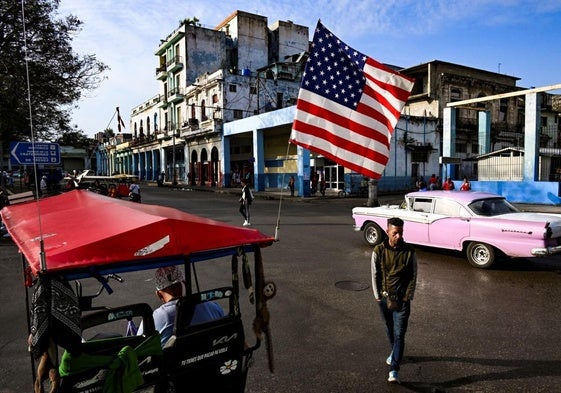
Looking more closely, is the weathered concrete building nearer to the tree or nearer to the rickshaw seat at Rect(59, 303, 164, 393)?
the tree

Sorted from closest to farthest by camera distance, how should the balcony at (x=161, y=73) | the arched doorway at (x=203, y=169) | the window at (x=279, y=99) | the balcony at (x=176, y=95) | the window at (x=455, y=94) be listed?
the window at (x=455, y=94), the window at (x=279, y=99), the arched doorway at (x=203, y=169), the balcony at (x=176, y=95), the balcony at (x=161, y=73)

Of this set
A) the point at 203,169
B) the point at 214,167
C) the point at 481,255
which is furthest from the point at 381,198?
the point at 203,169

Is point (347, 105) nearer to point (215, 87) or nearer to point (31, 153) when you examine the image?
point (31, 153)

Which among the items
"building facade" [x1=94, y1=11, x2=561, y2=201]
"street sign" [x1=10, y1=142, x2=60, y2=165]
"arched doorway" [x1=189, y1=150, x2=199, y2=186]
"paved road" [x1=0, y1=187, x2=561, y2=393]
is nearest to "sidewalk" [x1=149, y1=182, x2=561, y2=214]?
"building facade" [x1=94, y1=11, x2=561, y2=201]

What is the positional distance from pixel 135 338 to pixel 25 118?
57.1 ft

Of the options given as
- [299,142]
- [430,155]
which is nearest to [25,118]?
[299,142]

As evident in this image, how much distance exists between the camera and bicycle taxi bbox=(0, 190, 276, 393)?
228 cm

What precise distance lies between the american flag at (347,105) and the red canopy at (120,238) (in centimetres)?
227

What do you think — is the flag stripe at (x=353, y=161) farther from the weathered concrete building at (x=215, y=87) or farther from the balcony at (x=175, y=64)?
the balcony at (x=175, y=64)

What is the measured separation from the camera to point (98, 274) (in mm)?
2490

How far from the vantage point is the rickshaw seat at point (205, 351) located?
107 inches

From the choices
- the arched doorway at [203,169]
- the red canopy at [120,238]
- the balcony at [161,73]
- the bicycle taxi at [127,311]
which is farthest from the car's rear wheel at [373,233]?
the balcony at [161,73]

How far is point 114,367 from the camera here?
7.75 feet

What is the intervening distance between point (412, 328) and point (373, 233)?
5.40 m
